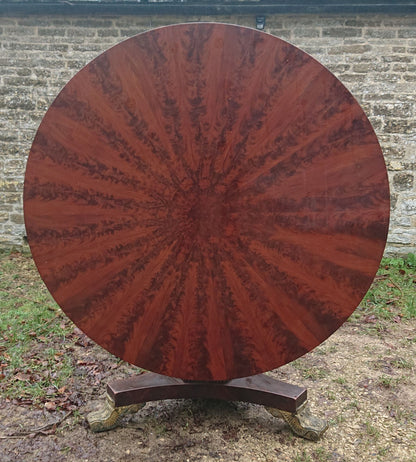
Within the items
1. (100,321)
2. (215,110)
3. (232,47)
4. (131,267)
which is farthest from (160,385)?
(232,47)

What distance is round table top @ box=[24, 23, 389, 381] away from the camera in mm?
1831

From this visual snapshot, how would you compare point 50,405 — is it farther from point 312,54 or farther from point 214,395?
point 312,54

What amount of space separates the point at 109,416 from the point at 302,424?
0.95 meters

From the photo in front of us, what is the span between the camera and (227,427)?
7.67ft

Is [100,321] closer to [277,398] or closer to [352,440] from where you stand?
[277,398]

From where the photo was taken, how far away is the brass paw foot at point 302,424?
224 cm

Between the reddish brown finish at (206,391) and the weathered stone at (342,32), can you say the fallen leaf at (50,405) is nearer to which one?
the reddish brown finish at (206,391)

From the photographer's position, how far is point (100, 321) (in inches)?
78.7

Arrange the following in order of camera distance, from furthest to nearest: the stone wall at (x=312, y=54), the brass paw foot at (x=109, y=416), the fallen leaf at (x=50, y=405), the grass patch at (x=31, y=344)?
1. the stone wall at (x=312, y=54)
2. the grass patch at (x=31, y=344)
3. the fallen leaf at (x=50, y=405)
4. the brass paw foot at (x=109, y=416)

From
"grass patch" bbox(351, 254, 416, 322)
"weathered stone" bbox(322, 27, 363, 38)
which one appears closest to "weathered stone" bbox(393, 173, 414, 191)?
"grass patch" bbox(351, 254, 416, 322)

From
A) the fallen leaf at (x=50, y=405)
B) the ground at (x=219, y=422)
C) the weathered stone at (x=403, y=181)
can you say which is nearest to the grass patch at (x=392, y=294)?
the weathered stone at (x=403, y=181)

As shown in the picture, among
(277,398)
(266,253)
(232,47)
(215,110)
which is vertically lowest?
(277,398)

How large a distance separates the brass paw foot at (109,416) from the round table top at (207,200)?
42cm

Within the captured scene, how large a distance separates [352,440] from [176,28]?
6.77ft
